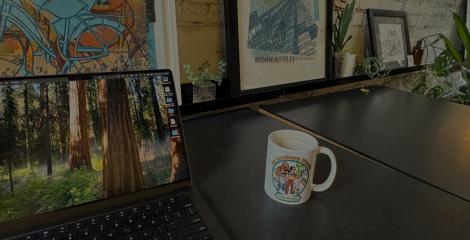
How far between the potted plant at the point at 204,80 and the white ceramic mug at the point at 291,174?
1.32 feet

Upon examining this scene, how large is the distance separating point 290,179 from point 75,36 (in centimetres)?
59

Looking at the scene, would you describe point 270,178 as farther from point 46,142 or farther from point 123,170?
point 46,142

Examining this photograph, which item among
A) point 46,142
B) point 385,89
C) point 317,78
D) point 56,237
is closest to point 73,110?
point 46,142

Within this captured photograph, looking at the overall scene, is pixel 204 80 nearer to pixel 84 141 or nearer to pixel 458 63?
pixel 84 141

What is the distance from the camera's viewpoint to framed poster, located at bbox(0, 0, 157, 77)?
63cm

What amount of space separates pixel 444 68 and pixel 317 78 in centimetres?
89

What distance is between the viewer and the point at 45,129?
1.55 ft

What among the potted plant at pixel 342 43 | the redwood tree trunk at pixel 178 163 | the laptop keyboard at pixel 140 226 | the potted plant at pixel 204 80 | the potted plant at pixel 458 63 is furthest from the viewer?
the potted plant at pixel 458 63

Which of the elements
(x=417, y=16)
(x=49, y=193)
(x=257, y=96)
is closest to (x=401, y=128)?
(x=257, y=96)

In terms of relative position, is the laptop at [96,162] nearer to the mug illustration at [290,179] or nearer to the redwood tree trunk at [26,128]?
the redwood tree trunk at [26,128]

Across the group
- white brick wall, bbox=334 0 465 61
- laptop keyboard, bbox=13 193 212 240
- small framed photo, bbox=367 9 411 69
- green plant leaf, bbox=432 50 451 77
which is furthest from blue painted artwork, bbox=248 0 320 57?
green plant leaf, bbox=432 50 451 77

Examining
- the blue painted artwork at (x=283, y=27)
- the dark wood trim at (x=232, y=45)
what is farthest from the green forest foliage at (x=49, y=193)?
the blue painted artwork at (x=283, y=27)

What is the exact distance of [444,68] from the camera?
1548mm

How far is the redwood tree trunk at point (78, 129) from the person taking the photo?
488mm
